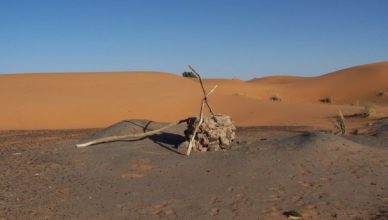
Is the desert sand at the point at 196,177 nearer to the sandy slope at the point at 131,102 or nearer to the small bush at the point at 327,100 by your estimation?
the sandy slope at the point at 131,102

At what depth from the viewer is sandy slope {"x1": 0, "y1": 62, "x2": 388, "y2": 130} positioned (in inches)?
861

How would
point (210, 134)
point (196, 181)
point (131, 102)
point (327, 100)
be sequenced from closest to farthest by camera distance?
1. point (196, 181)
2. point (210, 134)
3. point (131, 102)
4. point (327, 100)

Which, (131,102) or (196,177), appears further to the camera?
(131,102)

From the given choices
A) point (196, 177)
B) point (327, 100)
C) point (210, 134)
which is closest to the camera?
point (196, 177)

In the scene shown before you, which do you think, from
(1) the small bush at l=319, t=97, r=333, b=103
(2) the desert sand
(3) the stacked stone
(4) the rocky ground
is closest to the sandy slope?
(1) the small bush at l=319, t=97, r=333, b=103

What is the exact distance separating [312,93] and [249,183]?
37082 millimetres

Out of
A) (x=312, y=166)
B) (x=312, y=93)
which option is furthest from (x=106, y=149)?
(x=312, y=93)

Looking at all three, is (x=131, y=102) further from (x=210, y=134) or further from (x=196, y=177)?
(x=196, y=177)

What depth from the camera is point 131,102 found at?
26.5 meters

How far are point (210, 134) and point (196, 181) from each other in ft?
8.40

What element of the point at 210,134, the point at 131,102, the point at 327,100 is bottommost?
the point at 210,134

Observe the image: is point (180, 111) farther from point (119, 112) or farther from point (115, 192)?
point (115, 192)

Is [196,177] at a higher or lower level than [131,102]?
lower

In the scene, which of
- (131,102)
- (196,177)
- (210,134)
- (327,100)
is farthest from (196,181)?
(327,100)
